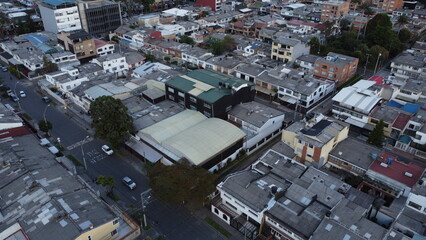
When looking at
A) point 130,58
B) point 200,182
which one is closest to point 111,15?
point 130,58

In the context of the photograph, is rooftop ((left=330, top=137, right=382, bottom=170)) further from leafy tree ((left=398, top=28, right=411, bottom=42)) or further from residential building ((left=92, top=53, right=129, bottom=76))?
leafy tree ((left=398, top=28, right=411, bottom=42))

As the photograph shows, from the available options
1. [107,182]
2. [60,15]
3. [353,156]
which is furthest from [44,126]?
[60,15]

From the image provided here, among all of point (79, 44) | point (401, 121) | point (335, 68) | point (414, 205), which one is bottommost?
point (414, 205)

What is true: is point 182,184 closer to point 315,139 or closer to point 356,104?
point 315,139

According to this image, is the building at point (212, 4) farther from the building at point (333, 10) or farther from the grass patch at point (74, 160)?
the grass patch at point (74, 160)

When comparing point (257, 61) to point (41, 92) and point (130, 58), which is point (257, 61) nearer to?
point (130, 58)
